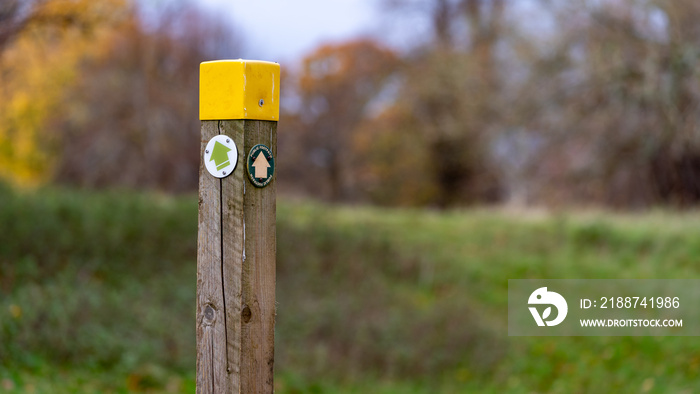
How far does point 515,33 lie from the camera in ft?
54.3

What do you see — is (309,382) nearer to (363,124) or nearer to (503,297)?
(503,297)

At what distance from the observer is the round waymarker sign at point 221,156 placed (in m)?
2.49

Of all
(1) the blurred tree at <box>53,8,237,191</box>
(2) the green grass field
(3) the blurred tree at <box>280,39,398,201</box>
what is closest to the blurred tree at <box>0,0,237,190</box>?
(1) the blurred tree at <box>53,8,237,191</box>

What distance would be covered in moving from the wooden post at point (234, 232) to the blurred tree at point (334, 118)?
101ft

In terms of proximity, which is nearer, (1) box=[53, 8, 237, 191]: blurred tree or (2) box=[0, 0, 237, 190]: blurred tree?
(2) box=[0, 0, 237, 190]: blurred tree

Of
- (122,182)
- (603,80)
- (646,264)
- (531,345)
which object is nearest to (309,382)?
(531,345)

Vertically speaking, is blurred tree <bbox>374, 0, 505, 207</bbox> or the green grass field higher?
blurred tree <bbox>374, 0, 505, 207</bbox>

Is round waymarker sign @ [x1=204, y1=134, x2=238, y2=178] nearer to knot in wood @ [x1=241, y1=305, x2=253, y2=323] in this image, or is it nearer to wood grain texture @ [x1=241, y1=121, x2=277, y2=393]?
wood grain texture @ [x1=241, y1=121, x2=277, y2=393]

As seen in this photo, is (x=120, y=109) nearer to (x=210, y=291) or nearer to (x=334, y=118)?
(x=334, y=118)

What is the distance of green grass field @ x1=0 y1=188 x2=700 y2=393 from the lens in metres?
6.61

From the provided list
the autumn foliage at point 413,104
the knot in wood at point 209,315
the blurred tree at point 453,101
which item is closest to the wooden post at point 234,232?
the knot in wood at point 209,315

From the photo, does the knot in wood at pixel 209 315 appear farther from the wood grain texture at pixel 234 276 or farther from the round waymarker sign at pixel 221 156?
the round waymarker sign at pixel 221 156

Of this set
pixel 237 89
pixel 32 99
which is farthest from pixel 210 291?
pixel 32 99

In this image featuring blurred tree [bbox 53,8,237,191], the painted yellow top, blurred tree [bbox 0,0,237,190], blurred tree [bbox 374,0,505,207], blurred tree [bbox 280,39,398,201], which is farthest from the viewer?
blurred tree [bbox 280,39,398,201]
